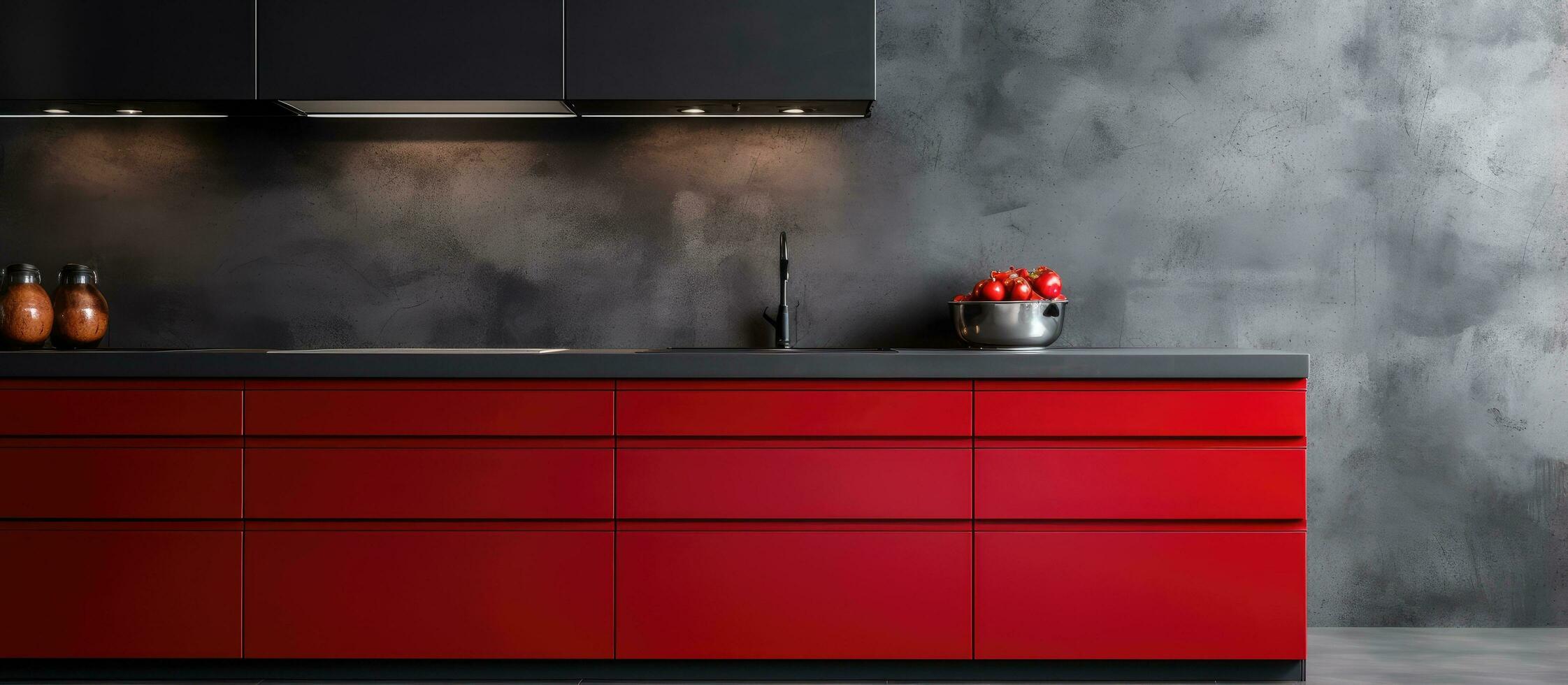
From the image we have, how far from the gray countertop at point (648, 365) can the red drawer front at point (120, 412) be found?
48mm

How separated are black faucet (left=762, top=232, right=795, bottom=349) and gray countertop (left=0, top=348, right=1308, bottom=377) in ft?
1.82

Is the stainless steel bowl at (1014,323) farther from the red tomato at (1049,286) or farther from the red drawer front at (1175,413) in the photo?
the red drawer front at (1175,413)

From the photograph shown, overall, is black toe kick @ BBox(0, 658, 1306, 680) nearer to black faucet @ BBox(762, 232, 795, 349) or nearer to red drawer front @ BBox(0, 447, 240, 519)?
red drawer front @ BBox(0, 447, 240, 519)

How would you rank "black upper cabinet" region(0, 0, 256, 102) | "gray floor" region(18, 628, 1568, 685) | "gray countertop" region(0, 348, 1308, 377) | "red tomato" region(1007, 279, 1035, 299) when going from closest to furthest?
"gray countertop" region(0, 348, 1308, 377) < "gray floor" region(18, 628, 1568, 685) < "black upper cabinet" region(0, 0, 256, 102) < "red tomato" region(1007, 279, 1035, 299)

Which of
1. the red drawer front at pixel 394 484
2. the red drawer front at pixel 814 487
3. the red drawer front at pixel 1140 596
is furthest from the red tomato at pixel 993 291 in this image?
the red drawer front at pixel 394 484

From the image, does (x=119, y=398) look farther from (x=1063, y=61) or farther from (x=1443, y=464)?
(x=1443, y=464)

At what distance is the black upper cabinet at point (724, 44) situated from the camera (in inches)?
104

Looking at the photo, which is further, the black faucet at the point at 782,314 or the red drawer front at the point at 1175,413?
the black faucet at the point at 782,314

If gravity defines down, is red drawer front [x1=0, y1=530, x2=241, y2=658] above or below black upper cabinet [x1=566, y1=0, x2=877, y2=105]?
below

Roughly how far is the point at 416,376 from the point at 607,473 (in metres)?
0.52

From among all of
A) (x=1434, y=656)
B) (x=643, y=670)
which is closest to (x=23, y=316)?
(x=643, y=670)

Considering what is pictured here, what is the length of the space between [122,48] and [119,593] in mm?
1430

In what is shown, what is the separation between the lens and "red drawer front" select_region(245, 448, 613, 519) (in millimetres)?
2377

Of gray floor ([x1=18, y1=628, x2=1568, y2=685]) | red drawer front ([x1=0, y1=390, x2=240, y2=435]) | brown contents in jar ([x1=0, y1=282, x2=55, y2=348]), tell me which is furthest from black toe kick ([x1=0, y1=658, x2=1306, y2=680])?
brown contents in jar ([x1=0, y1=282, x2=55, y2=348])
